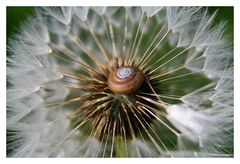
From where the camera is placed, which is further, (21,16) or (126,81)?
(21,16)

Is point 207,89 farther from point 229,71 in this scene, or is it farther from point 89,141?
point 89,141

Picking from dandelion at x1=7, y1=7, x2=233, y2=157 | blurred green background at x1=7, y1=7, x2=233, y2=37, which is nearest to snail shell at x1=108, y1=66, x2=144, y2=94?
dandelion at x1=7, y1=7, x2=233, y2=157

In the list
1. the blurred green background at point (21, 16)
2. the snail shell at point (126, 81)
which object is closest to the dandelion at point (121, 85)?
the snail shell at point (126, 81)

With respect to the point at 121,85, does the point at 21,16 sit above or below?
above

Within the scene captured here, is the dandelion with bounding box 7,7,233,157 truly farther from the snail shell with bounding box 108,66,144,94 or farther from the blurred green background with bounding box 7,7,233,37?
the blurred green background with bounding box 7,7,233,37

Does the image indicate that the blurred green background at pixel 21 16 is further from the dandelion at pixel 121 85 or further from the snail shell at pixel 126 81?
the snail shell at pixel 126 81

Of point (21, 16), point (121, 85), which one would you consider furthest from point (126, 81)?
point (21, 16)

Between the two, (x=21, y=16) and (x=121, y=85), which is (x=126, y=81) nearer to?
(x=121, y=85)
